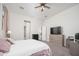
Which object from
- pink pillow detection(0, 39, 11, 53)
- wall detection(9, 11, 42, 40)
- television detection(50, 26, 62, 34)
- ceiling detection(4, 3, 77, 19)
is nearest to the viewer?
pink pillow detection(0, 39, 11, 53)

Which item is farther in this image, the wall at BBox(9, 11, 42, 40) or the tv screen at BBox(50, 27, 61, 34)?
the tv screen at BBox(50, 27, 61, 34)

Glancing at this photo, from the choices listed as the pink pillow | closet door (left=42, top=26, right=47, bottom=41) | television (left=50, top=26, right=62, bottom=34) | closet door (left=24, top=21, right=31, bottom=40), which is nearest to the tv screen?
television (left=50, top=26, right=62, bottom=34)

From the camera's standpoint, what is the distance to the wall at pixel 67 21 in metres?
1.53

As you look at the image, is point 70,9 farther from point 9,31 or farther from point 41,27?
point 9,31

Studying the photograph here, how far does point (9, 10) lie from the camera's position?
146cm

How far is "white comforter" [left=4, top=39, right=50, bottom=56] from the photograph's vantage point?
1.27 metres

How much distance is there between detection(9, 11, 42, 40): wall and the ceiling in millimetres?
65

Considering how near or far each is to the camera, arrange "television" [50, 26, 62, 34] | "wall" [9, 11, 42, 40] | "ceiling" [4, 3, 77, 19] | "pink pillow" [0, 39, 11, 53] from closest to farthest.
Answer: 1. "pink pillow" [0, 39, 11, 53]
2. "ceiling" [4, 3, 77, 19]
3. "wall" [9, 11, 42, 40]
4. "television" [50, 26, 62, 34]

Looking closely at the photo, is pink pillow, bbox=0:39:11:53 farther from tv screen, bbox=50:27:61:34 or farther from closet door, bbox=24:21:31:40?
tv screen, bbox=50:27:61:34

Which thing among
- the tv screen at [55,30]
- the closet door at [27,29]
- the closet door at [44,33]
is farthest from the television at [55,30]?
the closet door at [27,29]

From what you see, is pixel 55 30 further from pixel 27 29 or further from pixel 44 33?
pixel 27 29

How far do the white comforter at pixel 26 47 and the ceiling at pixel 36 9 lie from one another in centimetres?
42

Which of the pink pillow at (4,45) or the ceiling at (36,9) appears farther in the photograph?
the ceiling at (36,9)

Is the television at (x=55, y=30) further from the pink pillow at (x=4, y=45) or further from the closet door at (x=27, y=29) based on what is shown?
the pink pillow at (x=4, y=45)
